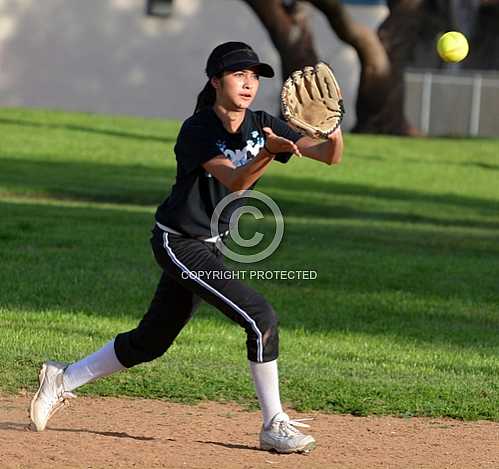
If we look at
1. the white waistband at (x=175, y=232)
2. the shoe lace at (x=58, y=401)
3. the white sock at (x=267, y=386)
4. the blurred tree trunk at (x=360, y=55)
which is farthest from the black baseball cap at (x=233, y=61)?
the blurred tree trunk at (x=360, y=55)

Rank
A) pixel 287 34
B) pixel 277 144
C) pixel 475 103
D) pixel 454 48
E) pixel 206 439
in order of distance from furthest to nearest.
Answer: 1. pixel 475 103
2. pixel 287 34
3. pixel 454 48
4. pixel 206 439
5. pixel 277 144

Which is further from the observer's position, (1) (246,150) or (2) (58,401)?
(2) (58,401)

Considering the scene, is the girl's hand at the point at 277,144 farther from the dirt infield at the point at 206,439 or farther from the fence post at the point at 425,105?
the fence post at the point at 425,105

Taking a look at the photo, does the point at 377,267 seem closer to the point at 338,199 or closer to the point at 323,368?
the point at 323,368

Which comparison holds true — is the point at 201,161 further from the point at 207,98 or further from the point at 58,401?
the point at 58,401

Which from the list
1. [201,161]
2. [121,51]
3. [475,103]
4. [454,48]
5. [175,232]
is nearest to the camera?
[201,161]

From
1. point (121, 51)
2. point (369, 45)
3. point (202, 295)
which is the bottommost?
point (121, 51)

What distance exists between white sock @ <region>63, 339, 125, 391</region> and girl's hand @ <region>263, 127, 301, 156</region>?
4.54ft

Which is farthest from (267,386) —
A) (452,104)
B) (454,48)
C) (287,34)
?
(452,104)

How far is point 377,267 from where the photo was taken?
12.5 metres

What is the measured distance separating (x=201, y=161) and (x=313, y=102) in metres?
0.60

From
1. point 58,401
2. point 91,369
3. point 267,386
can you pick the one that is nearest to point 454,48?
point 267,386

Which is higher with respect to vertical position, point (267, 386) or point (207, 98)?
point (207, 98)

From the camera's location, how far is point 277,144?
17.7ft
